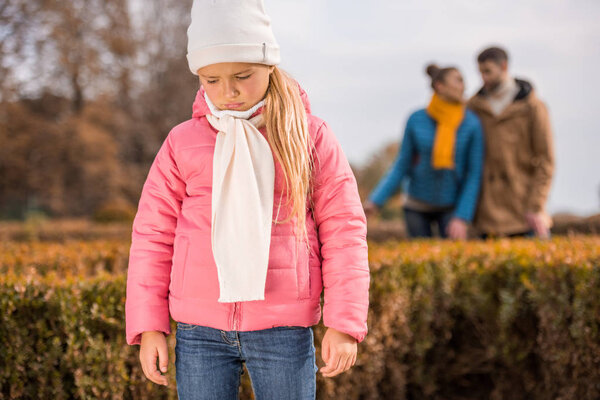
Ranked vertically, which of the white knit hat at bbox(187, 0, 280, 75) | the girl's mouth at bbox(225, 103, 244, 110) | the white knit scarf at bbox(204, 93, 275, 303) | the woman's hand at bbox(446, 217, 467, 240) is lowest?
the woman's hand at bbox(446, 217, 467, 240)

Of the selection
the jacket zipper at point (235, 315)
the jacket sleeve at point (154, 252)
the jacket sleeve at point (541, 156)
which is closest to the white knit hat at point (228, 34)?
the jacket sleeve at point (154, 252)

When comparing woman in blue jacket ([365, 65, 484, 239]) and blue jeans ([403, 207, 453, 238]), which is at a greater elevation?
woman in blue jacket ([365, 65, 484, 239])

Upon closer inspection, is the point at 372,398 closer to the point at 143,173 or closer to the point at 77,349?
the point at 77,349

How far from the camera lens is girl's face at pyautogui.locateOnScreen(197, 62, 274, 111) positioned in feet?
6.15

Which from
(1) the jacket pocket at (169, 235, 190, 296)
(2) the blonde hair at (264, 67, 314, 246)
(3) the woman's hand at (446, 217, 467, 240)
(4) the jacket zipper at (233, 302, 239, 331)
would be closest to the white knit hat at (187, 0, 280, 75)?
(2) the blonde hair at (264, 67, 314, 246)

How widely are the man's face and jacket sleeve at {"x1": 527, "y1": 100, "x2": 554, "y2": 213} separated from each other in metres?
0.34

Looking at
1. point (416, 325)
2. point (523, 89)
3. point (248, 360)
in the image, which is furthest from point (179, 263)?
point (523, 89)

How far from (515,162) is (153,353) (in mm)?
3625

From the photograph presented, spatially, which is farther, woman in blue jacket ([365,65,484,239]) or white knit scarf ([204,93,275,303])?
woman in blue jacket ([365,65,484,239])

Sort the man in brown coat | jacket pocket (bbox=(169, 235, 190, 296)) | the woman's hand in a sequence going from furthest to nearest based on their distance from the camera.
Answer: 1. the man in brown coat
2. the woman's hand
3. jacket pocket (bbox=(169, 235, 190, 296))

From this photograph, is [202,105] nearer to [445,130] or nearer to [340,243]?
[340,243]

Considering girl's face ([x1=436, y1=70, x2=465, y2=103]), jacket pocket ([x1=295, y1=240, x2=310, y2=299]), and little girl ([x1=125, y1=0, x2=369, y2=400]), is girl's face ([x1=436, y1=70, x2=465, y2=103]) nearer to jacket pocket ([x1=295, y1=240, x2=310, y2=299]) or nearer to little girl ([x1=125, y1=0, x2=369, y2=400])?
little girl ([x1=125, y1=0, x2=369, y2=400])

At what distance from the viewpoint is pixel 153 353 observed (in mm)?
1925

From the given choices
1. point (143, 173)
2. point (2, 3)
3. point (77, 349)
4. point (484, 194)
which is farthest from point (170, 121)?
point (77, 349)
